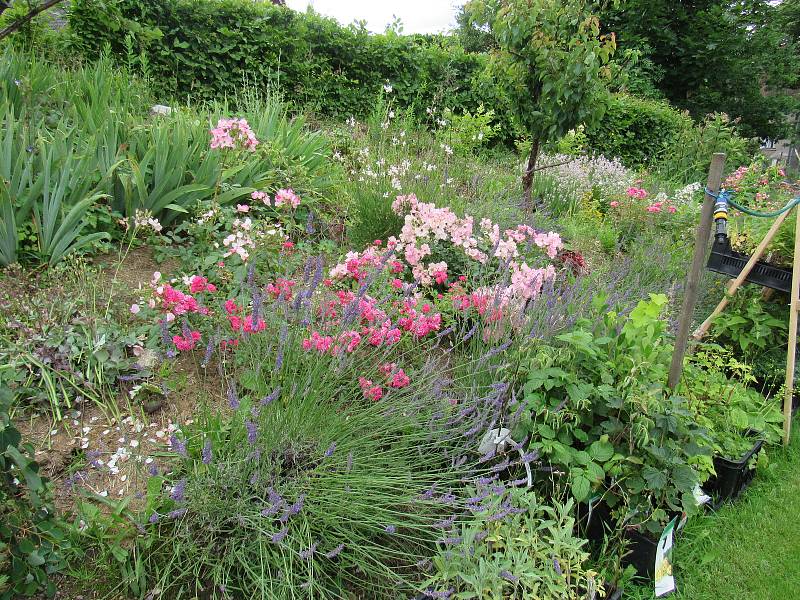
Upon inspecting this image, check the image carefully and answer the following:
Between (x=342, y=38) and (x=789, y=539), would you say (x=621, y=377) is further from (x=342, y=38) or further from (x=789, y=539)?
(x=342, y=38)

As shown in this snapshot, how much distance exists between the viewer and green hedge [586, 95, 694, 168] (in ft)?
37.7

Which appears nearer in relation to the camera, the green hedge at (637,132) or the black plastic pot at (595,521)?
the black plastic pot at (595,521)

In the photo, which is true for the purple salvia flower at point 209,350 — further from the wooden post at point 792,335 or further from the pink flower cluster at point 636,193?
the pink flower cluster at point 636,193

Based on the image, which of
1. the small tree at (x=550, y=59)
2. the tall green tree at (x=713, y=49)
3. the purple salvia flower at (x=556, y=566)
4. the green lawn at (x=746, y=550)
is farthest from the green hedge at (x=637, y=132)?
the purple salvia flower at (x=556, y=566)

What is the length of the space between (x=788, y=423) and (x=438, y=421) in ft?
8.09

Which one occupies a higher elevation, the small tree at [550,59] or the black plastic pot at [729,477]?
the small tree at [550,59]

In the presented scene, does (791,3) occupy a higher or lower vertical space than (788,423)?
higher

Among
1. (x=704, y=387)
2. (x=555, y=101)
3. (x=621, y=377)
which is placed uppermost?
(x=555, y=101)

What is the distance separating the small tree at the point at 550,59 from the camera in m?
4.84

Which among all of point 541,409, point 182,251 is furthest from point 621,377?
point 182,251

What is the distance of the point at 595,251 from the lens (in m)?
5.19

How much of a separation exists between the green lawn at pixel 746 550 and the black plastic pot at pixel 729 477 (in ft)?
0.17

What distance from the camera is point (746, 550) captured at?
2.64 metres

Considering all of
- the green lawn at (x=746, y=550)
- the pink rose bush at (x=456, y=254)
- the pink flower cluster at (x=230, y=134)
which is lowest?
the green lawn at (x=746, y=550)
